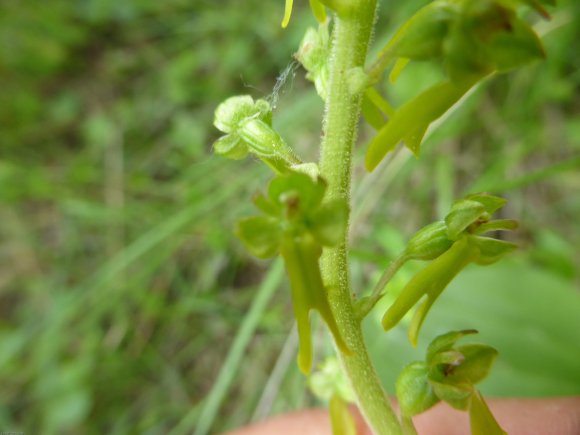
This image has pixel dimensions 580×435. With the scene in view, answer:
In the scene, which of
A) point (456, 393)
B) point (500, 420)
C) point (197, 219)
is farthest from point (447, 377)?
point (197, 219)

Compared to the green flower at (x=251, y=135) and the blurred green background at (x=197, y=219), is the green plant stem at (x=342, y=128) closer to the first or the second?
the green flower at (x=251, y=135)

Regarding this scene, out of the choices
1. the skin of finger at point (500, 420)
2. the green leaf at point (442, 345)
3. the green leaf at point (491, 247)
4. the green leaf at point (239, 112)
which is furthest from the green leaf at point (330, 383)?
the green leaf at point (239, 112)

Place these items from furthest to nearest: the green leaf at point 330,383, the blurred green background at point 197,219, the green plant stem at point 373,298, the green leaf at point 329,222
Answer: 1. the blurred green background at point 197,219
2. the green leaf at point 330,383
3. the green plant stem at point 373,298
4. the green leaf at point 329,222

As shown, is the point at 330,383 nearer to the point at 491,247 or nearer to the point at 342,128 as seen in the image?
the point at 491,247

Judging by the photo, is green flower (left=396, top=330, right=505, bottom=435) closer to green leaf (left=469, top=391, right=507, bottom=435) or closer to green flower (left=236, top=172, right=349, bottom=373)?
green leaf (left=469, top=391, right=507, bottom=435)

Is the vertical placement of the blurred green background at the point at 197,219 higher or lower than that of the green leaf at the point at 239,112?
higher

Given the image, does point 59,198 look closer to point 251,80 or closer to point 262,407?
point 251,80
